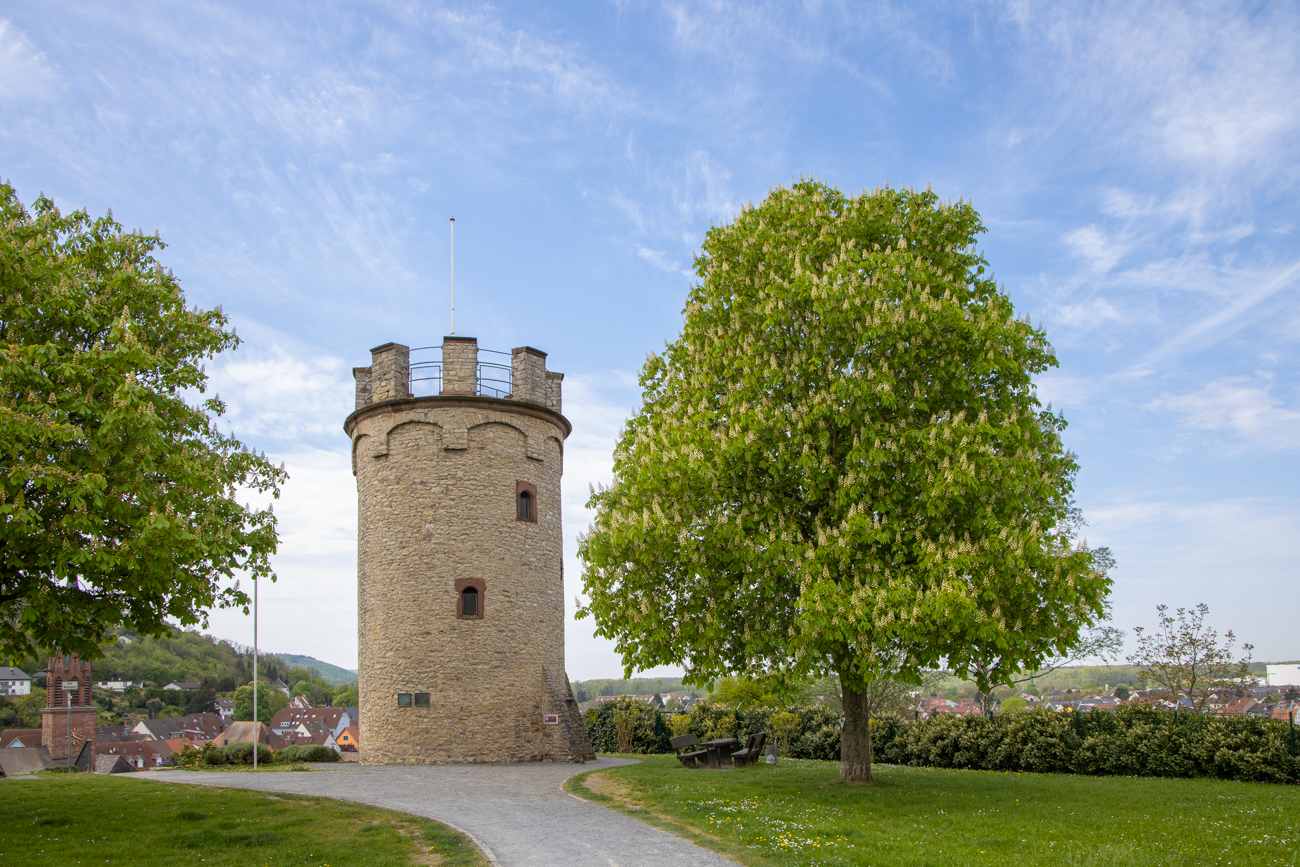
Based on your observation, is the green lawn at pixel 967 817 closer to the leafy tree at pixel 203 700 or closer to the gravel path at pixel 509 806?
the gravel path at pixel 509 806

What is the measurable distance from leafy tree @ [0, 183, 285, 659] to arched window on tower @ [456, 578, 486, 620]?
10.2 m

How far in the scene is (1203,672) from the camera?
95.6ft

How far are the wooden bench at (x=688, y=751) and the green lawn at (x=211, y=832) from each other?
8885 millimetres

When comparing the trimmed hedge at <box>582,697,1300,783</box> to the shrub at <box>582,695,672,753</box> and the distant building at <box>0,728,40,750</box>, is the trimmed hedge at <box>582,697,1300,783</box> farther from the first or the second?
the distant building at <box>0,728,40,750</box>

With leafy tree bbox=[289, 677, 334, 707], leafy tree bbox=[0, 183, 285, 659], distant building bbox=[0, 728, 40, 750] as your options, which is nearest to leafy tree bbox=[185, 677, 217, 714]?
leafy tree bbox=[289, 677, 334, 707]

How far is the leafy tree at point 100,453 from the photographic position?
10.9 metres

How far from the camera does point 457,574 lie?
24422 millimetres

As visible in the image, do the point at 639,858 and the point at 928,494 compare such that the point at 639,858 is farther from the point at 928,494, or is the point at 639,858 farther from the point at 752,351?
the point at 752,351

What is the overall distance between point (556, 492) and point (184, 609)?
14.8 m

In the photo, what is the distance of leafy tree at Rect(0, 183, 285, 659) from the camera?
10.9 m

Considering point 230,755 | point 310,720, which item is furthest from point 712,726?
point 310,720

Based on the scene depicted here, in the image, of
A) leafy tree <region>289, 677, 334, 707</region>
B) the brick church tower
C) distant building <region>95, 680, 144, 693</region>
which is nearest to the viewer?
the brick church tower

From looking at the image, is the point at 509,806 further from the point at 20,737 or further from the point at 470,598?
the point at 20,737

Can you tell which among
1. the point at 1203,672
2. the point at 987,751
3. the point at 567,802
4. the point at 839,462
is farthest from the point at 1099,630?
the point at 567,802
